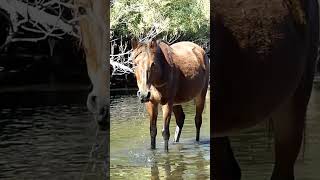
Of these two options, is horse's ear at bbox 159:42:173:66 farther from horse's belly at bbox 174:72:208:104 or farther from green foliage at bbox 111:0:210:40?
horse's belly at bbox 174:72:208:104

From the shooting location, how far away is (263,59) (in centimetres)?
348

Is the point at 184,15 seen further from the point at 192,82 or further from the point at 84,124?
the point at 84,124

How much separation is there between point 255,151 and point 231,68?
0.57 m

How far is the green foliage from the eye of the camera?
3.94 m

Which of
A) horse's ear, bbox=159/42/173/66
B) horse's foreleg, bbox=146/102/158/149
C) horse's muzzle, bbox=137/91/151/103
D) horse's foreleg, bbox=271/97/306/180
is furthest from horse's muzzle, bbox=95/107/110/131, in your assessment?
horse's foreleg, bbox=271/97/306/180

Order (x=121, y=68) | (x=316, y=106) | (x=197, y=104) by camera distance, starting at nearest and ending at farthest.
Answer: (x=316, y=106) < (x=121, y=68) < (x=197, y=104)

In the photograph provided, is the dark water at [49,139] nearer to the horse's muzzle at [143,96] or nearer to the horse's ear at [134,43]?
the horse's muzzle at [143,96]

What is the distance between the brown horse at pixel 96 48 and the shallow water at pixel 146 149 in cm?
34

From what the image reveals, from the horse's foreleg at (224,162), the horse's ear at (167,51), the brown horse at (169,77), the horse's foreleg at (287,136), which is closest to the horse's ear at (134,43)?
the brown horse at (169,77)

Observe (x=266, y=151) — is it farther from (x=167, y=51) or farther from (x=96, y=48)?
(x=96, y=48)

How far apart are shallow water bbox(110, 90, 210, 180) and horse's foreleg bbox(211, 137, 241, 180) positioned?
1.09ft

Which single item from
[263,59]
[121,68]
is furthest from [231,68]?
[121,68]

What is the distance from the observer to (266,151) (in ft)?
11.5

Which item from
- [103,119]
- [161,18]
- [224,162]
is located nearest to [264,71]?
[224,162]
